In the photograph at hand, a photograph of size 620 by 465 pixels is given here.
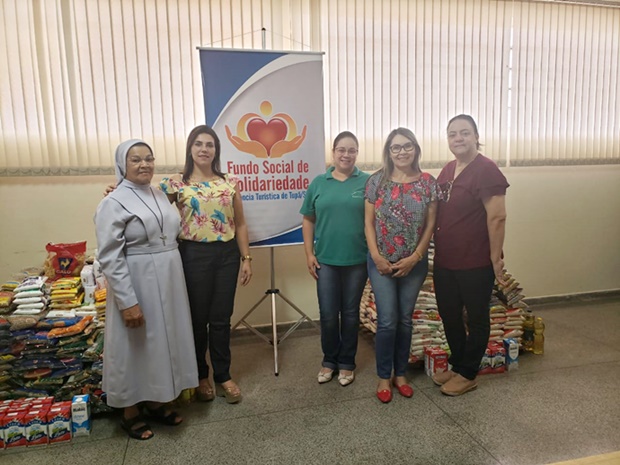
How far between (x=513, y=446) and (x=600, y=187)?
3.01 metres

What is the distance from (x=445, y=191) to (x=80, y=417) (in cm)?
212

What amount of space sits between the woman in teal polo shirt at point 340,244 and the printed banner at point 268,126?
0.34 m

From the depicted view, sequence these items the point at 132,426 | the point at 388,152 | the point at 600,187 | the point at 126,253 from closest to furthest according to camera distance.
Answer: the point at 126,253
the point at 132,426
the point at 388,152
the point at 600,187

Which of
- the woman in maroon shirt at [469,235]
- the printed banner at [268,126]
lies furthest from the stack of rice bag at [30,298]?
the woman in maroon shirt at [469,235]

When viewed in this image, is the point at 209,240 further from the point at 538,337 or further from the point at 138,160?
the point at 538,337

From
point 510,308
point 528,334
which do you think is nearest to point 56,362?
point 510,308

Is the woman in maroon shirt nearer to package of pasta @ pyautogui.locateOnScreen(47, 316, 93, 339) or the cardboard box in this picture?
the cardboard box

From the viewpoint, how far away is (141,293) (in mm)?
1798

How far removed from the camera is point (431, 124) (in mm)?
3352

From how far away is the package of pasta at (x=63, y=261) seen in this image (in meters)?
2.38

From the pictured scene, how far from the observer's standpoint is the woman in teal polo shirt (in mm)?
2219

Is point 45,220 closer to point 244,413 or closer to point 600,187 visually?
point 244,413

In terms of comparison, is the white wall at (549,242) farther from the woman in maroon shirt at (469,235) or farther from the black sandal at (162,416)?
the woman in maroon shirt at (469,235)

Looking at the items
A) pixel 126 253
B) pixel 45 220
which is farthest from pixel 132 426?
pixel 45 220
